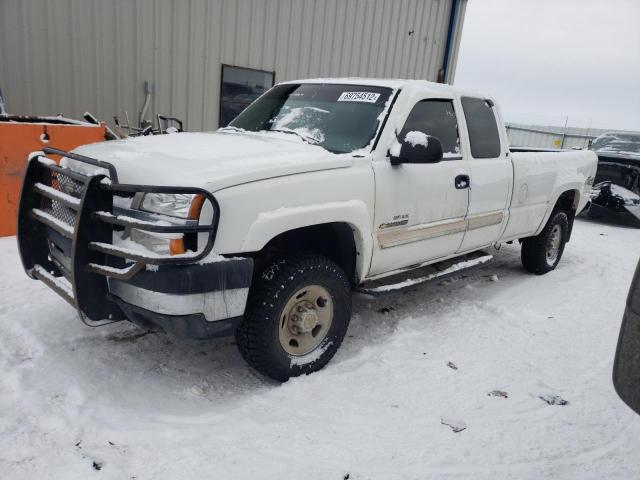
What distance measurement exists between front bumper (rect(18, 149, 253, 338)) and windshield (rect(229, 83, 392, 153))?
4.32 feet

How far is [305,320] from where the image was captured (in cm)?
309

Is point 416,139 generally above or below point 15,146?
above

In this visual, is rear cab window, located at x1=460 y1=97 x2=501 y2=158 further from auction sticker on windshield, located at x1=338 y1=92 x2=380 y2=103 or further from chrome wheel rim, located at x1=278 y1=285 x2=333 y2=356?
chrome wheel rim, located at x1=278 y1=285 x2=333 y2=356

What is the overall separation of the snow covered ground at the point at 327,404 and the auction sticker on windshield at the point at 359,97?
172cm

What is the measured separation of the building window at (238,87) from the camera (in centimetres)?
881

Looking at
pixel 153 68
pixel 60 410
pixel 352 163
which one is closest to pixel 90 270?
pixel 60 410

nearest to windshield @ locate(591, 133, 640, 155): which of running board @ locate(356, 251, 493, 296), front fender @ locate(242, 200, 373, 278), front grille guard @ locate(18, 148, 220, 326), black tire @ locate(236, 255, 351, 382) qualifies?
running board @ locate(356, 251, 493, 296)

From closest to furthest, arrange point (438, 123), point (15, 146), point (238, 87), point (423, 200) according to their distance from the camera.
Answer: point (423, 200), point (438, 123), point (15, 146), point (238, 87)

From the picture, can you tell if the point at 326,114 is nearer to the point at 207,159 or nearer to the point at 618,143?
the point at 207,159

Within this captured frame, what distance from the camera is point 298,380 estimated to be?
3070 millimetres

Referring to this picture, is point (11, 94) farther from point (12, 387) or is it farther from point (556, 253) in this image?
point (556, 253)

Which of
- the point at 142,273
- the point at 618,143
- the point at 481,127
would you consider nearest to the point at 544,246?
the point at 481,127

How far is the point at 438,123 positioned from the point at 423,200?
74 centimetres

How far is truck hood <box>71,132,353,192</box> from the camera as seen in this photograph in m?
2.57
